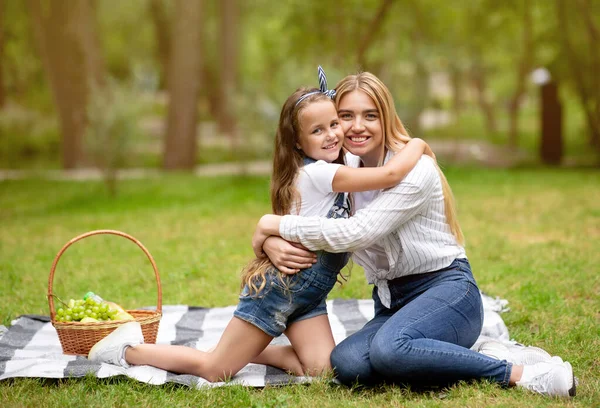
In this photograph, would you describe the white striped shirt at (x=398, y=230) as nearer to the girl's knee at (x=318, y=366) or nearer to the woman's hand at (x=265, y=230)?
the woman's hand at (x=265, y=230)

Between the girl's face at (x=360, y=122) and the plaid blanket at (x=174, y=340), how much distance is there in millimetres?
1197

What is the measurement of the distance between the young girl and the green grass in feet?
0.61

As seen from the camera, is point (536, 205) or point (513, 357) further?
point (536, 205)

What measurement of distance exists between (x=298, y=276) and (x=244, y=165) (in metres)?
9.28

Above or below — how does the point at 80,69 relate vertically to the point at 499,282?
above

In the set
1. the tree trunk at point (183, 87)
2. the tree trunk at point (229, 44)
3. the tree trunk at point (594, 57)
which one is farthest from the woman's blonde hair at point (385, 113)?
the tree trunk at point (229, 44)

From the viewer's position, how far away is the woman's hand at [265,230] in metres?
3.70

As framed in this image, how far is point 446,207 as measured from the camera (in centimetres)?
381

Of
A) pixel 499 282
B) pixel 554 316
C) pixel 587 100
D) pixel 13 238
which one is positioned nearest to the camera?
pixel 554 316

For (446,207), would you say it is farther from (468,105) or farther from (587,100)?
(468,105)

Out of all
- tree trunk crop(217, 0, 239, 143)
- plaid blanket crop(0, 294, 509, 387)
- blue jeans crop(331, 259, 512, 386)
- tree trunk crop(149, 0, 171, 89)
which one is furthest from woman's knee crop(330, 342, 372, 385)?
tree trunk crop(149, 0, 171, 89)

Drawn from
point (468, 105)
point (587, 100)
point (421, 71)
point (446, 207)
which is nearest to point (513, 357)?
point (446, 207)

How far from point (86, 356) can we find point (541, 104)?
Result: 42.5 feet

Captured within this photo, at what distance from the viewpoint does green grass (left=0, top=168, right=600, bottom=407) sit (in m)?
3.51
